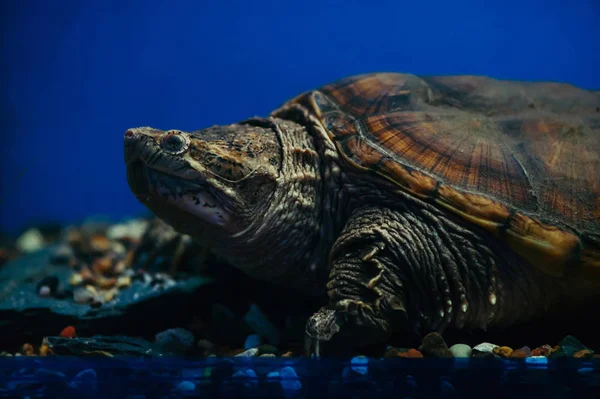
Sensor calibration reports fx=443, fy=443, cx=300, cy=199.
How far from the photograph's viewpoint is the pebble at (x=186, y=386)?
1.51 m

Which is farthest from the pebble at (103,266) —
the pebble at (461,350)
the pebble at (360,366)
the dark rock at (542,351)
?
the dark rock at (542,351)

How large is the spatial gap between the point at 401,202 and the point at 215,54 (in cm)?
363

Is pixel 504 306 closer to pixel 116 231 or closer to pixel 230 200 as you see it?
pixel 230 200

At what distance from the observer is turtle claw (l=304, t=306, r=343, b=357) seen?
6.95 ft

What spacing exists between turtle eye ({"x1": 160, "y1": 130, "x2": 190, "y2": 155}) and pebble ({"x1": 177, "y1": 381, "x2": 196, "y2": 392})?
124 cm

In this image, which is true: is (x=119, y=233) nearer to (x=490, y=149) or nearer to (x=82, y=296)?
(x=82, y=296)

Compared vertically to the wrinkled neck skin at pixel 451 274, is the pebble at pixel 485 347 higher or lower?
lower

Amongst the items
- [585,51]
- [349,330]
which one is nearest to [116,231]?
[349,330]

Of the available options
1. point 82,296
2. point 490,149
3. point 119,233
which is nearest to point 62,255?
point 119,233

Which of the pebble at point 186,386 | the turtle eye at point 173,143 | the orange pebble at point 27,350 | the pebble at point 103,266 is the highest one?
the turtle eye at point 173,143

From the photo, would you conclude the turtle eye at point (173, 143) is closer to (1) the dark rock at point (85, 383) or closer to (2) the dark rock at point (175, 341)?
(2) the dark rock at point (175, 341)

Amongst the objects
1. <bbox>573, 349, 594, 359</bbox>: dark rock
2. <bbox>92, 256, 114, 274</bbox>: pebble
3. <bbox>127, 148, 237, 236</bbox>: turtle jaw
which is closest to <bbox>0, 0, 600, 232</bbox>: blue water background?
<bbox>92, 256, 114, 274</bbox>: pebble

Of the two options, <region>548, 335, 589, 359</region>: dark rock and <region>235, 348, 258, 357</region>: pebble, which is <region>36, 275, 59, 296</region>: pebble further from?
<region>548, 335, 589, 359</region>: dark rock

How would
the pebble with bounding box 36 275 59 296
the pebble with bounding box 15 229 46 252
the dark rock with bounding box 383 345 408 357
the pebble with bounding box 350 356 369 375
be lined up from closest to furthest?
the pebble with bounding box 350 356 369 375 → the dark rock with bounding box 383 345 408 357 → the pebble with bounding box 36 275 59 296 → the pebble with bounding box 15 229 46 252
